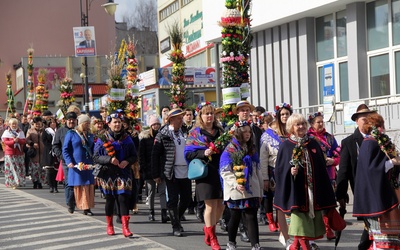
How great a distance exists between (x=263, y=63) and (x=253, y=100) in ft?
6.19

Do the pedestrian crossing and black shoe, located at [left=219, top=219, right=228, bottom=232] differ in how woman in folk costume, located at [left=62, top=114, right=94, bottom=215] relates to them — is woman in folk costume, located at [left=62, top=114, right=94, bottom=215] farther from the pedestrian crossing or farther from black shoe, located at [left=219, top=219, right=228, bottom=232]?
black shoe, located at [left=219, top=219, right=228, bottom=232]

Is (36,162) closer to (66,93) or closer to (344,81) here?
(66,93)

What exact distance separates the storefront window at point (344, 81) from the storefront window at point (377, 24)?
1348 mm

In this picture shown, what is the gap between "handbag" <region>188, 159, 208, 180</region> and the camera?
34.0 ft

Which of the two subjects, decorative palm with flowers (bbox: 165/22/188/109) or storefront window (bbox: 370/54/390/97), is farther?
storefront window (bbox: 370/54/390/97)

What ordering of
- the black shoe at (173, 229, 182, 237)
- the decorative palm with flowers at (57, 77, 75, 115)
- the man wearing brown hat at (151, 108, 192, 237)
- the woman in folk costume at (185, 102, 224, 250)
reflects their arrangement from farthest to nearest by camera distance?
1. the decorative palm with flowers at (57, 77, 75, 115)
2. the man wearing brown hat at (151, 108, 192, 237)
3. the black shoe at (173, 229, 182, 237)
4. the woman in folk costume at (185, 102, 224, 250)

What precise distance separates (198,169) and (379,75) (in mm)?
12194

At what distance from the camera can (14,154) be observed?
21.4m

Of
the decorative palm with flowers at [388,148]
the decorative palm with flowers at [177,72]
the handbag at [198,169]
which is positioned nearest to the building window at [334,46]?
the decorative palm with flowers at [177,72]

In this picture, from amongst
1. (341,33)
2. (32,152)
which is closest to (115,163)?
(32,152)

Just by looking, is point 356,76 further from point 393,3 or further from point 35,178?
point 35,178

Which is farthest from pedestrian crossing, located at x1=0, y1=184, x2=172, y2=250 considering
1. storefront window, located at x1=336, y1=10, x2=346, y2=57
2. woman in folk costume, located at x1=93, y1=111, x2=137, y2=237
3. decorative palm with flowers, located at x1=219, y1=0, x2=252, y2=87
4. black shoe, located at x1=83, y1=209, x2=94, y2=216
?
storefront window, located at x1=336, y1=10, x2=346, y2=57

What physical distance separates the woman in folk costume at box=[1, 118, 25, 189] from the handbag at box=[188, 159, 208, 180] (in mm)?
11674

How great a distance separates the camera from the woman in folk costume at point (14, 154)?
21.2m
